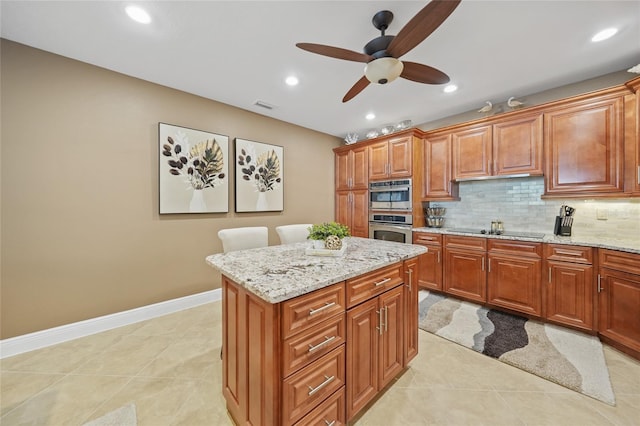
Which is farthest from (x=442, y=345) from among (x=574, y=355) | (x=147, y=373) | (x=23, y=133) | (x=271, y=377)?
(x=23, y=133)

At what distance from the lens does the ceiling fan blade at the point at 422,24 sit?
122 cm

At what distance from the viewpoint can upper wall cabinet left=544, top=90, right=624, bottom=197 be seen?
7.68 feet

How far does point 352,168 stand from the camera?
14.9ft

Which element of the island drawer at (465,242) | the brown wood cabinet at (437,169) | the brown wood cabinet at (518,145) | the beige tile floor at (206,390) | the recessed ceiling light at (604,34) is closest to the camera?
the beige tile floor at (206,390)

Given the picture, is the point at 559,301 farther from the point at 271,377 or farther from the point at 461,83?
the point at 271,377

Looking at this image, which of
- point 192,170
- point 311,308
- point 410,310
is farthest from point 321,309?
point 192,170

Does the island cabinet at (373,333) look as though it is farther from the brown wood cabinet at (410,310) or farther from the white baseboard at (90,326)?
the white baseboard at (90,326)

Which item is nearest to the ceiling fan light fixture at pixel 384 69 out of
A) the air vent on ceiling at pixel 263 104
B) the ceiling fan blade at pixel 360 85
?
the ceiling fan blade at pixel 360 85

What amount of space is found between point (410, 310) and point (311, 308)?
3.36ft

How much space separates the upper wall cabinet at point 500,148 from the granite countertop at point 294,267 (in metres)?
2.07

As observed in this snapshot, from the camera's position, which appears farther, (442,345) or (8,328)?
(442,345)

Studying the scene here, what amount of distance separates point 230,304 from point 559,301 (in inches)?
128

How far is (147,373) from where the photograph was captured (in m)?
1.84

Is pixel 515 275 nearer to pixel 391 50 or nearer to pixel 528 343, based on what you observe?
pixel 528 343
